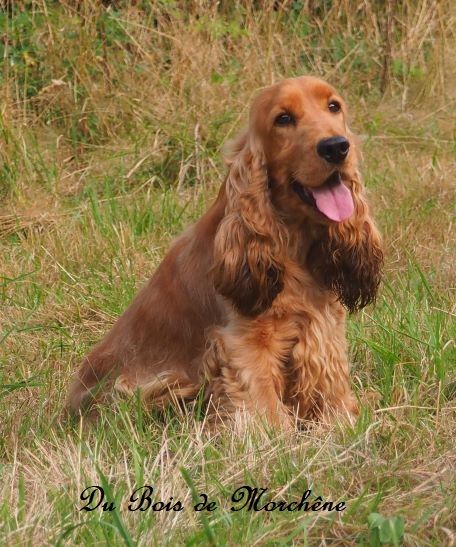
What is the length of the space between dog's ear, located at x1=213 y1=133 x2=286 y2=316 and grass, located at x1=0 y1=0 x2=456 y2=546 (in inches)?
18.6

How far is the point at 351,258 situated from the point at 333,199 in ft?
1.11

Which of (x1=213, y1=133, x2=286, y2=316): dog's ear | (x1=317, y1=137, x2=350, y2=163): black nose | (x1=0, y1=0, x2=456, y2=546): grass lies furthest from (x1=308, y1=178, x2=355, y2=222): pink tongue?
(x1=0, y1=0, x2=456, y2=546): grass

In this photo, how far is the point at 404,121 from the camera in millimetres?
7961

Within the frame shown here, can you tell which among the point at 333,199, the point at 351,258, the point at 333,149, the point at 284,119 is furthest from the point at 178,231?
the point at 333,149

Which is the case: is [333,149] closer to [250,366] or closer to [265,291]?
[265,291]

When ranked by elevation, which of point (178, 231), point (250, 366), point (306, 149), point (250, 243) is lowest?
point (178, 231)

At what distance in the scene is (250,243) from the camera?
399cm

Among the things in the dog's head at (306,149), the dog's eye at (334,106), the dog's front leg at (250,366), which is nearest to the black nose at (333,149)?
the dog's head at (306,149)

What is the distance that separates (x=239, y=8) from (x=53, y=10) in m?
1.36

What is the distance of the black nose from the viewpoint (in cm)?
372

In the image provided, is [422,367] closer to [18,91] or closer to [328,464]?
[328,464]

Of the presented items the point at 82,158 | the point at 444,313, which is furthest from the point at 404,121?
the point at 444,313

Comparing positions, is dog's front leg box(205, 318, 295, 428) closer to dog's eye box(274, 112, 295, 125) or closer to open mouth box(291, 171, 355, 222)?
open mouth box(291, 171, 355, 222)

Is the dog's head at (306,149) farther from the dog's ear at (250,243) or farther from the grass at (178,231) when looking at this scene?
the grass at (178,231)
